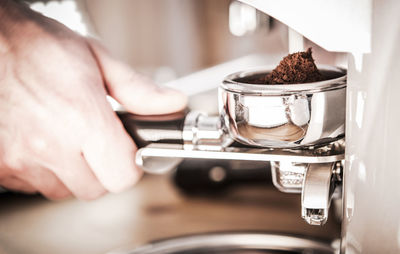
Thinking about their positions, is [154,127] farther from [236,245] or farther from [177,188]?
[177,188]

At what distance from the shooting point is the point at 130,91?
1.24 ft

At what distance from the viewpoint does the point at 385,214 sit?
0.91 feet

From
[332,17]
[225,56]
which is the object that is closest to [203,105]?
Result: [225,56]

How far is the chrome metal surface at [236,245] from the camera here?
0.43m

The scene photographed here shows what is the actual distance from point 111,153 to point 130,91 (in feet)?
0.17

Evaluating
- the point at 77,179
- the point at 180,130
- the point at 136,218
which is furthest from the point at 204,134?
the point at 136,218

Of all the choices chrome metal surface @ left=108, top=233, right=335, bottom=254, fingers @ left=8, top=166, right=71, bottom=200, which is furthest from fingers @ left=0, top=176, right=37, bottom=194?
chrome metal surface @ left=108, top=233, right=335, bottom=254

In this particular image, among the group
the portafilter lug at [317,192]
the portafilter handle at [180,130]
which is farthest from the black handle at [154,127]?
the portafilter lug at [317,192]

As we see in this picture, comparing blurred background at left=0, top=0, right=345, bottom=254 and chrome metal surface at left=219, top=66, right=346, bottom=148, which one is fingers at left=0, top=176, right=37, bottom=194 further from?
chrome metal surface at left=219, top=66, right=346, bottom=148

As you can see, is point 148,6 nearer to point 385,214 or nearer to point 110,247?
point 110,247

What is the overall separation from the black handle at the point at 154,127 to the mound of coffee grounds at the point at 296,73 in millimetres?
92

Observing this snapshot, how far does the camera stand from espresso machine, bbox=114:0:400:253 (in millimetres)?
257

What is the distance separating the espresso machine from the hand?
0.11 metres

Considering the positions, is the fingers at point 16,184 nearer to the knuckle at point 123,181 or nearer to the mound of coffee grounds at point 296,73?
the knuckle at point 123,181
